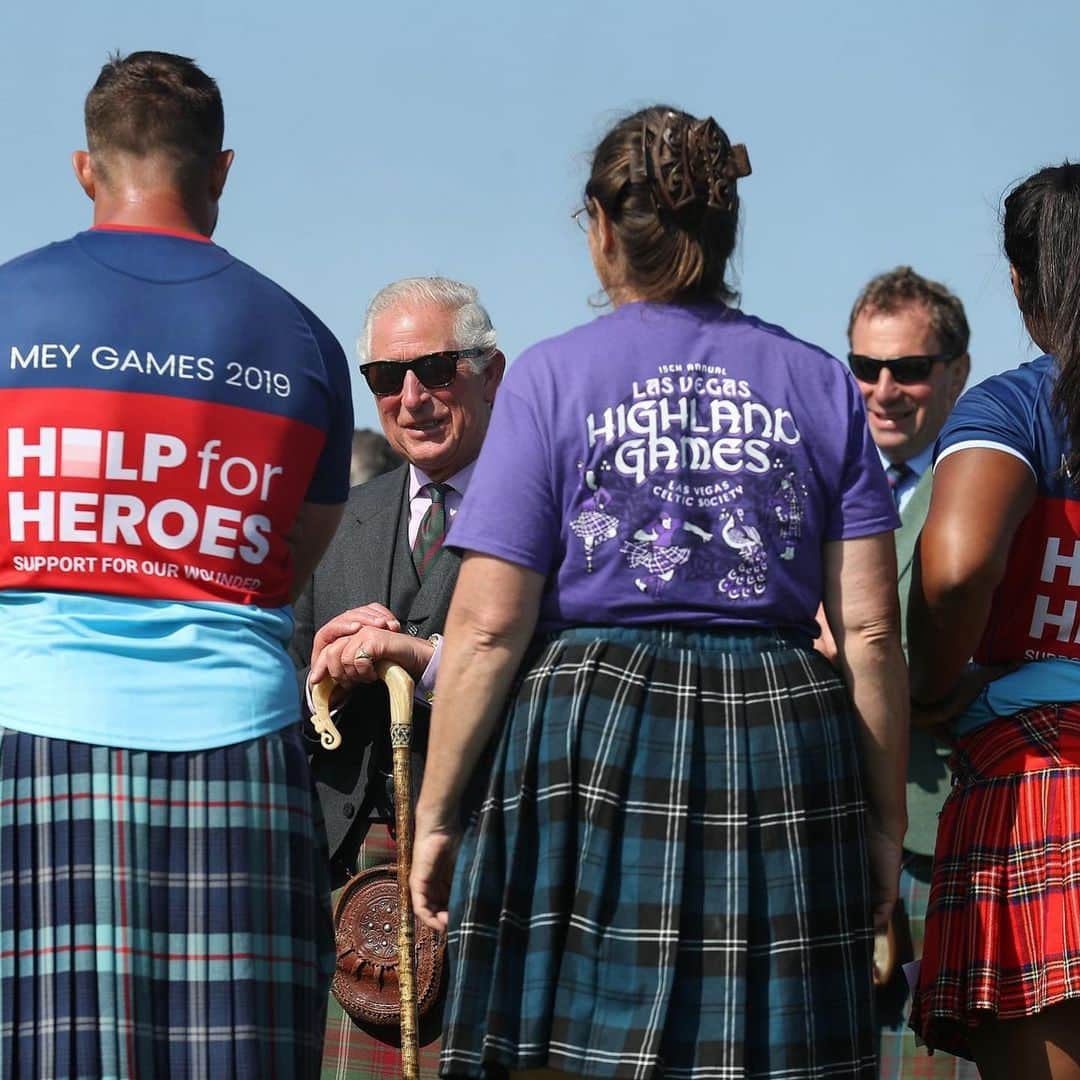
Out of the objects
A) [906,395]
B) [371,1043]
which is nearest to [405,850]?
[371,1043]

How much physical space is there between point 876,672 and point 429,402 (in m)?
1.94

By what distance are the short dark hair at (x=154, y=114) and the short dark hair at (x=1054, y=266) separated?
1.49 metres

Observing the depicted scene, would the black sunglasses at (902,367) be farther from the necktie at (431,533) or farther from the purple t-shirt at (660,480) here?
the purple t-shirt at (660,480)

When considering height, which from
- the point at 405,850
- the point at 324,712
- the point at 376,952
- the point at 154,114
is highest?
the point at 154,114

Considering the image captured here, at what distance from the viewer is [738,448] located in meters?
3.17

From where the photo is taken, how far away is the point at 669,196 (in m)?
3.25

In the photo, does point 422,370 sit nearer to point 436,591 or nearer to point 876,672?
point 436,591

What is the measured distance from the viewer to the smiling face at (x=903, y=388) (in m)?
5.96

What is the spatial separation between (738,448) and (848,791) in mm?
582

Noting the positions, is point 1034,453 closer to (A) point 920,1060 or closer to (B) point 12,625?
(B) point 12,625

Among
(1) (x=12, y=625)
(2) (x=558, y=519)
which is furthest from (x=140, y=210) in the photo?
(2) (x=558, y=519)

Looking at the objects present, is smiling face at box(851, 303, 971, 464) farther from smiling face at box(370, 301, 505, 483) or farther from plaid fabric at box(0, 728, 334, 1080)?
plaid fabric at box(0, 728, 334, 1080)

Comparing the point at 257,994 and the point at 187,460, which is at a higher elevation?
the point at 187,460

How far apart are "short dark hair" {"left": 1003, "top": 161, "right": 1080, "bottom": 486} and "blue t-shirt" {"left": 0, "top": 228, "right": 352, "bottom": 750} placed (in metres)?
1.34
